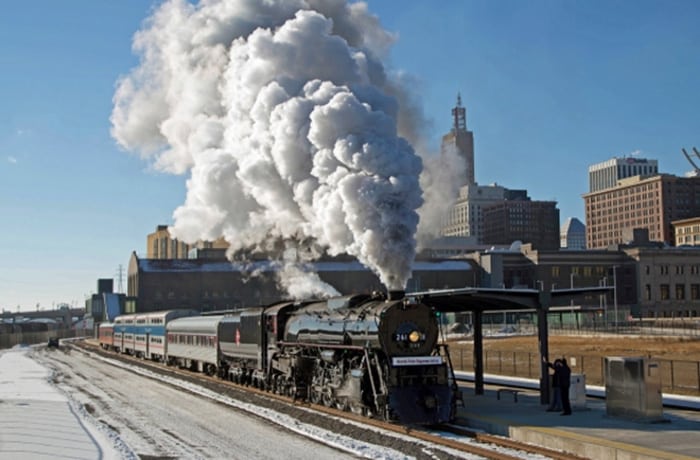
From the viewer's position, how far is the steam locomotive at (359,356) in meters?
19.4

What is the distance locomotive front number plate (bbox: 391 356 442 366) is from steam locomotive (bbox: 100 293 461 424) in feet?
0.08

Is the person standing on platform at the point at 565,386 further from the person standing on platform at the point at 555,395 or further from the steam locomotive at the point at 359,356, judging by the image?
the steam locomotive at the point at 359,356

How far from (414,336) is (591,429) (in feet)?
15.5

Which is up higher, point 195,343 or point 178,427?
point 195,343

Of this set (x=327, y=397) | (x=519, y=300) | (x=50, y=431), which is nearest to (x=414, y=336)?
(x=519, y=300)

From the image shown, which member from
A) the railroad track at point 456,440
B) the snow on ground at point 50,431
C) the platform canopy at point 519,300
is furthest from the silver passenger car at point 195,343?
the platform canopy at point 519,300

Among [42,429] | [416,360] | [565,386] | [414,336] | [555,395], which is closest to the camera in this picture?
[42,429]

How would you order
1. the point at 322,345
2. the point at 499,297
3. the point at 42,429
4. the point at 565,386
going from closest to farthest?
the point at 42,429 < the point at 565,386 < the point at 499,297 < the point at 322,345

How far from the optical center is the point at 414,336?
20.0 m

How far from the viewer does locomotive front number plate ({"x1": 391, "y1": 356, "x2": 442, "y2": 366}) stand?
19.4m

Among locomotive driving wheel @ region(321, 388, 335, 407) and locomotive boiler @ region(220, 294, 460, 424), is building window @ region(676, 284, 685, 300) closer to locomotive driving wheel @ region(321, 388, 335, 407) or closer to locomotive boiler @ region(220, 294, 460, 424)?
locomotive boiler @ region(220, 294, 460, 424)

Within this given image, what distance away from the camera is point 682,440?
15789 mm

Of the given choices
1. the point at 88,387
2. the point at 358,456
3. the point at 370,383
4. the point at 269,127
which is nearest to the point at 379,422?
the point at 370,383

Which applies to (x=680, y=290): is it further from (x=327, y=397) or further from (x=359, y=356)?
(x=359, y=356)
